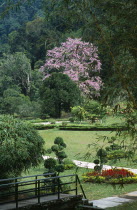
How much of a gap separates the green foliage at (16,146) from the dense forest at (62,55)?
2.06 m

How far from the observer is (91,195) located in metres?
11.5

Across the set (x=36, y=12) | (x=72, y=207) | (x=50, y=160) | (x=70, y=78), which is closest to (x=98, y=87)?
(x=70, y=78)

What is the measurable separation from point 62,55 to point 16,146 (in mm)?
21497

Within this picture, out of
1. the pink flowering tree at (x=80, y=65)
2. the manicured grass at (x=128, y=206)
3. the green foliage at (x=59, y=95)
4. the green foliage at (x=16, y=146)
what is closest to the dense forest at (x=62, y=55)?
the green foliage at (x=59, y=95)

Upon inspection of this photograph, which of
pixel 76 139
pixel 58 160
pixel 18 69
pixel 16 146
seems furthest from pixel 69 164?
pixel 18 69

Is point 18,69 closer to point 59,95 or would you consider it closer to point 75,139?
point 59,95

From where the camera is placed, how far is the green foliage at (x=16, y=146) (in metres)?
9.18

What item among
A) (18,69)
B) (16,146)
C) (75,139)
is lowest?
(75,139)

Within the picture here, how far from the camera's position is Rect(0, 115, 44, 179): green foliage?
30.1 feet

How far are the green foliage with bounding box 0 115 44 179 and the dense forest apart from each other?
2.06 metres

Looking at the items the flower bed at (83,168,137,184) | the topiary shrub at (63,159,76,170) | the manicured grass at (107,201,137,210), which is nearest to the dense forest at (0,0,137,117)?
the manicured grass at (107,201,137,210)

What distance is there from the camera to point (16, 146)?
9273 millimetres

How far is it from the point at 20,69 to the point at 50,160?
1325 inches

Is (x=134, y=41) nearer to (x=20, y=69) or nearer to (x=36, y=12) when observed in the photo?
(x=20, y=69)
